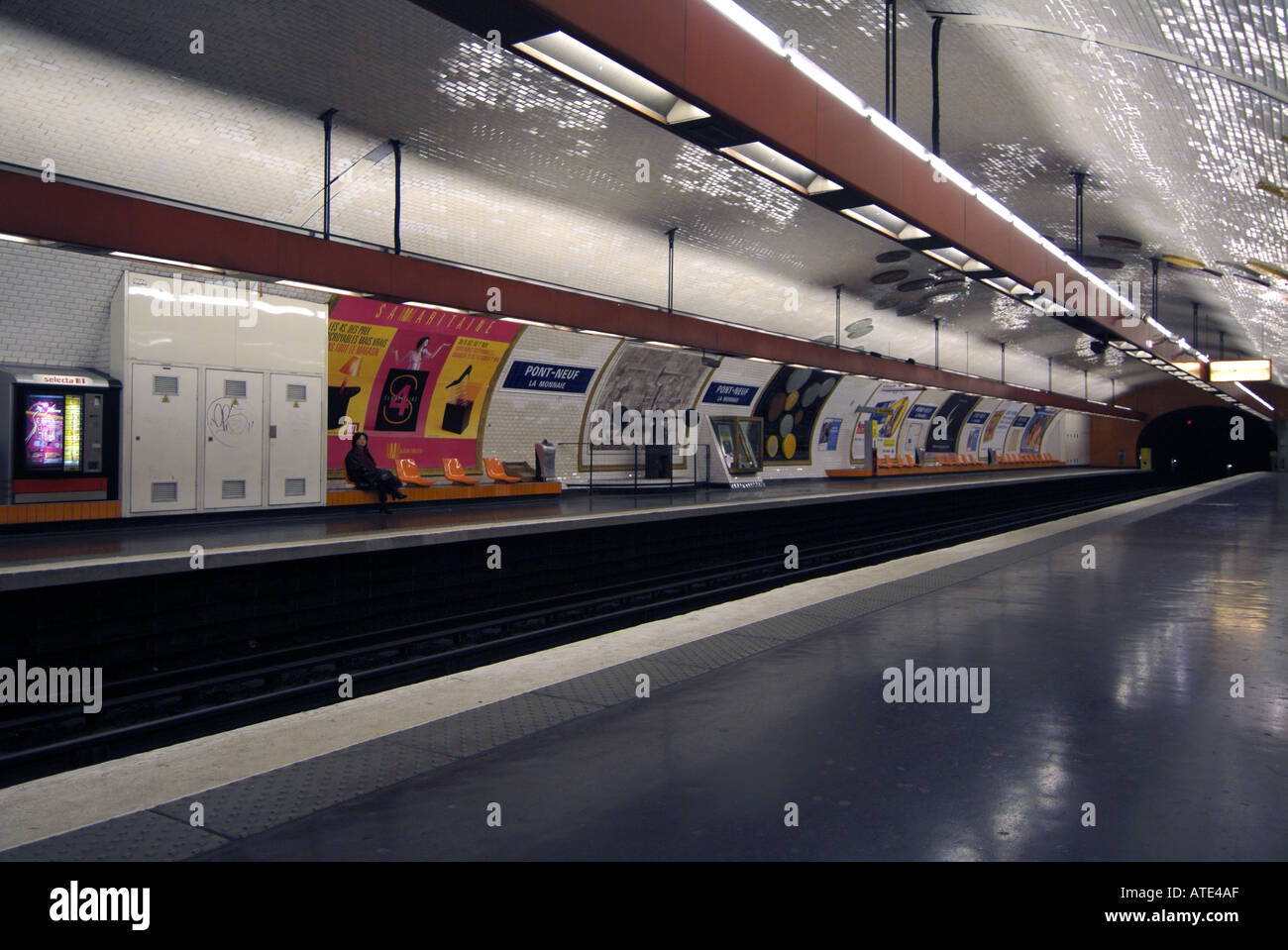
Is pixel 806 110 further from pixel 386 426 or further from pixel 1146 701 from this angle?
pixel 386 426

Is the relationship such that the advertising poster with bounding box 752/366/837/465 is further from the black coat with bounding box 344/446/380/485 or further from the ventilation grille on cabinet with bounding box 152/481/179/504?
the ventilation grille on cabinet with bounding box 152/481/179/504

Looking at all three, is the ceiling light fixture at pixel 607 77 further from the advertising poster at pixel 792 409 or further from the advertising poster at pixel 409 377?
the advertising poster at pixel 792 409

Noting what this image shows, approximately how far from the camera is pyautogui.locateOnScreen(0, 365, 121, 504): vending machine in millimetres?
8695

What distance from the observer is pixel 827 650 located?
4168mm

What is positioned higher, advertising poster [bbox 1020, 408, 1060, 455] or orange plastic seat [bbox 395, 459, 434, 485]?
advertising poster [bbox 1020, 408, 1060, 455]

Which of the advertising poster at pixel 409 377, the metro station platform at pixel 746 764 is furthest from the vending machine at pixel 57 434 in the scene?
the metro station platform at pixel 746 764

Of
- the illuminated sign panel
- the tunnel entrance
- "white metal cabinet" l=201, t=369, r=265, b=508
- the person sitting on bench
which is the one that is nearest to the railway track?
the person sitting on bench

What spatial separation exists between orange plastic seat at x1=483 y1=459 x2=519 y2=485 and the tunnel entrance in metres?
40.9

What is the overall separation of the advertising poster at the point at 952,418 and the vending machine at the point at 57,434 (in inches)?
1006

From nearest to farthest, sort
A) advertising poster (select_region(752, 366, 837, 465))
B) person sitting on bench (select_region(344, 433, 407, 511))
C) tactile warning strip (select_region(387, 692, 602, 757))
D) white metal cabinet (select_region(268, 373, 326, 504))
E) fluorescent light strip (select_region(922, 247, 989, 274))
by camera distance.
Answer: tactile warning strip (select_region(387, 692, 602, 757)), fluorescent light strip (select_region(922, 247, 989, 274)), white metal cabinet (select_region(268, 373, 326, 504)), person sitting on bench (select_region(344, 433, 407, 511)), advertising poster (select_region(752, 366, 837, 465))

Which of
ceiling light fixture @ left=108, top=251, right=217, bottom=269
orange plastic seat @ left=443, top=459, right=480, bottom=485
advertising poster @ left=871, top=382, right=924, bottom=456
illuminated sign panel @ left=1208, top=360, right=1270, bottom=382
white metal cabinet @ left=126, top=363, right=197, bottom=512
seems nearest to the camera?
ceiling light fixture @ left=108, top=251, right=217, bottom=269

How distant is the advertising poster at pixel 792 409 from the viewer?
68.7 ft

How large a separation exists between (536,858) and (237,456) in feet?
31.4
